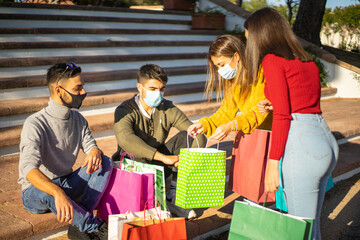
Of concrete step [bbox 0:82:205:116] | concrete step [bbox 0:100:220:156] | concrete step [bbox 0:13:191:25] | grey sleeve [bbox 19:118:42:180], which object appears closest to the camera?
grey sleeve [bbox 19:118:42:180]

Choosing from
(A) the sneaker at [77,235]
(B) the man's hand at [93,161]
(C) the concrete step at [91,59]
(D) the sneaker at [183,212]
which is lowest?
Answer: (D) the sneaker at [183,212]

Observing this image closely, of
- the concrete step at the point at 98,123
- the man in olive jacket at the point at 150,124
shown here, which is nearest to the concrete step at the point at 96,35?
the concrete step at the point at 98,123

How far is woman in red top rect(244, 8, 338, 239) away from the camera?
221 centimetres

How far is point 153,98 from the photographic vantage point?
3609 mm

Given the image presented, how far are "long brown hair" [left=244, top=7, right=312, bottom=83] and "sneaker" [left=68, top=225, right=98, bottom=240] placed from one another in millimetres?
1728

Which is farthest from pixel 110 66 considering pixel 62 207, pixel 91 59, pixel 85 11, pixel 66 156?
pixel 62 207

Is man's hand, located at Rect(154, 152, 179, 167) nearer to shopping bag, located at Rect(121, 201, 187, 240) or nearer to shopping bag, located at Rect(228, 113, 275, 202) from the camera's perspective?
shopping bag, located at Rect(228, 113, 275, 202)

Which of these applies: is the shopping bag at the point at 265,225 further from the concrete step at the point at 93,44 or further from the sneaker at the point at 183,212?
the concrete step at the point at 93,44

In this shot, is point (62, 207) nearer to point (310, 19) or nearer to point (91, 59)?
point (91, 59)

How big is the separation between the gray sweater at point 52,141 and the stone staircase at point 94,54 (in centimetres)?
176

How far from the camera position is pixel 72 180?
10.5 feet

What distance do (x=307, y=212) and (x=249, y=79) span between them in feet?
2.96

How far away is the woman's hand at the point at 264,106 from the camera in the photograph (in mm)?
2762

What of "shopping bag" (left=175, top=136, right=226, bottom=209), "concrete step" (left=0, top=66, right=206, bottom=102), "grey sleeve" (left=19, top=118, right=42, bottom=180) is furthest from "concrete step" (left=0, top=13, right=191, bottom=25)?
"shopping bag" (left=175, top=136, right=226, bottom=209)
